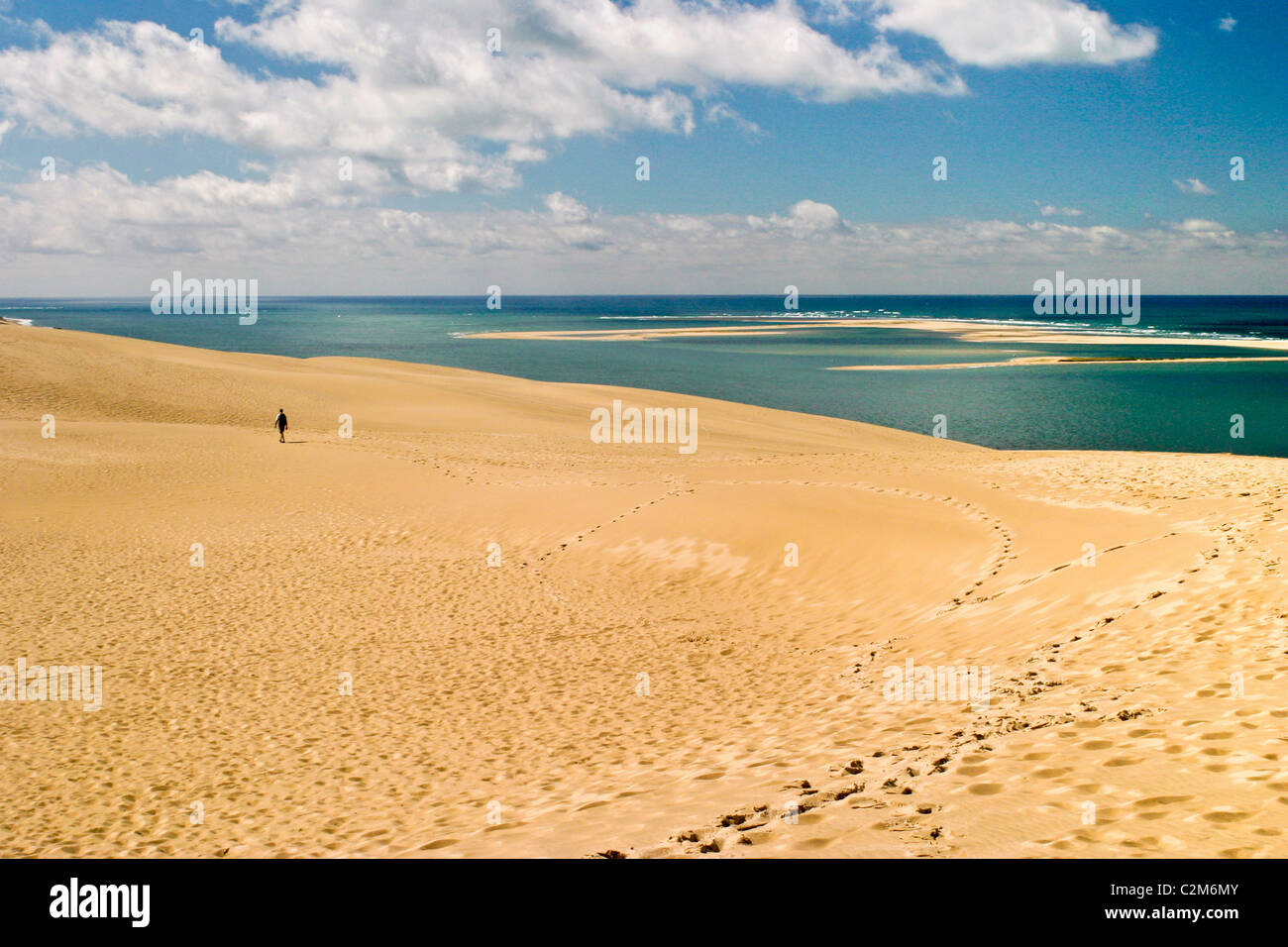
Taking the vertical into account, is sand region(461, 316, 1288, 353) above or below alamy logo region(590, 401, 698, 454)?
above

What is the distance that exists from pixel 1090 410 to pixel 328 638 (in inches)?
1642

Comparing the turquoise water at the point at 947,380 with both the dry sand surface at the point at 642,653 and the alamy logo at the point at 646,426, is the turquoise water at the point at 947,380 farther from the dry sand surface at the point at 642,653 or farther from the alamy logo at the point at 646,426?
the dry sand surface at the point at 642,653

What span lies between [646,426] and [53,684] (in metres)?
27.8

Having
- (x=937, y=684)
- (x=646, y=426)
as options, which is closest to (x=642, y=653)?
(x=937, y=684)

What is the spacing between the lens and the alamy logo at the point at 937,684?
8.84 metres

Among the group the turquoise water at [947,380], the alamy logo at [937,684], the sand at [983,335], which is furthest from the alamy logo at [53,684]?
the sand at [983,335]

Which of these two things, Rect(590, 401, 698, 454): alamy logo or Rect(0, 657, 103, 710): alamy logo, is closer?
Rect(0, 657, 103, 710): alamy logo

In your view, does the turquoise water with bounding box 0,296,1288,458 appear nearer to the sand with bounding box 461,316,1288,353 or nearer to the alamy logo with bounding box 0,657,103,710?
the sand with bounding box 461,316,1288,353

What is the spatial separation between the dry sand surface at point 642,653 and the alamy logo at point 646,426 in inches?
308

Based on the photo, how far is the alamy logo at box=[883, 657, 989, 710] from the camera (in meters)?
8.84

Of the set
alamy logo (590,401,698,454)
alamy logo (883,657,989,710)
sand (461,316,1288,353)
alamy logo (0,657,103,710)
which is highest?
sand (461,316,1288,353)
